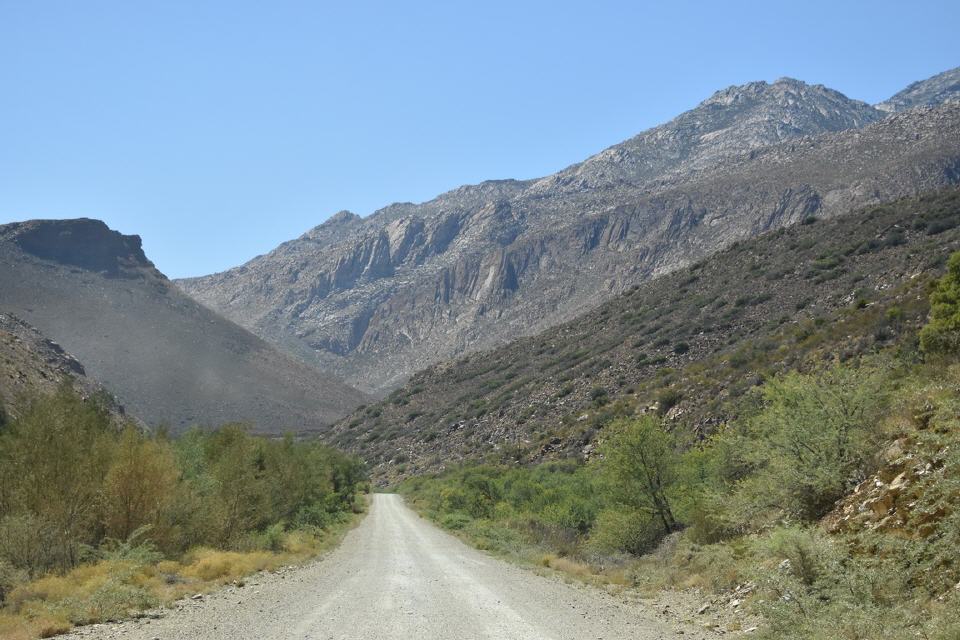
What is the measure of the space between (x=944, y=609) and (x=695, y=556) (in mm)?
9760

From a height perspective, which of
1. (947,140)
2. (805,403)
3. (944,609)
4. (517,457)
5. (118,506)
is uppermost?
(947,140)

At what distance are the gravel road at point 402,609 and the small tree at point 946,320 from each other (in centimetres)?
1254

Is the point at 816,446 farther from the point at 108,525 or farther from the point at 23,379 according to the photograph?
the point at 23,379

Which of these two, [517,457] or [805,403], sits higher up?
[805,403]

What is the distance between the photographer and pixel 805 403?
591 inches

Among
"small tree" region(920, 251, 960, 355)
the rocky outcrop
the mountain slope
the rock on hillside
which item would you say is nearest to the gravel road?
"small tree" region(920, 251, 960, 355)

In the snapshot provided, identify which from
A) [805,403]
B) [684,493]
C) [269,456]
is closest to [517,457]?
[269,456]

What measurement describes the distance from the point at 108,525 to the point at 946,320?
27586mm

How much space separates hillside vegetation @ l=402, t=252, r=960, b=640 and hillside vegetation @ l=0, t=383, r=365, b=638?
1055cm

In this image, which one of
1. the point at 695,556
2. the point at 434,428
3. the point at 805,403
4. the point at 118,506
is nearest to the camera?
the point at 805,403

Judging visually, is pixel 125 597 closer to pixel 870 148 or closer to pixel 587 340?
pixel 587 340

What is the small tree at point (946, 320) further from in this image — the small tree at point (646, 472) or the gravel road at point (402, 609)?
the gravel road at point (402, 609)

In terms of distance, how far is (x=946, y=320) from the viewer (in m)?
22.5

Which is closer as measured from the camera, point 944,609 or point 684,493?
point 944,609
